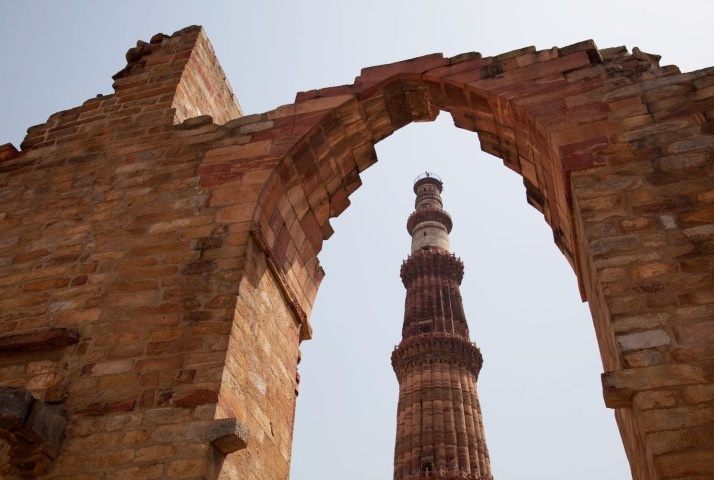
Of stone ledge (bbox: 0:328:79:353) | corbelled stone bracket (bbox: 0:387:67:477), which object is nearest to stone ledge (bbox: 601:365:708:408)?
corbelled stone bracket (bbox: 0:387:67:477)

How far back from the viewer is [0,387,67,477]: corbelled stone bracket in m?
3.13

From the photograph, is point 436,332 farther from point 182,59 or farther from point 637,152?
point 637,152

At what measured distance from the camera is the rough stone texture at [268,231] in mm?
3250

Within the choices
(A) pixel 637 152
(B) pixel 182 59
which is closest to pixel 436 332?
(B) pixel 182 59

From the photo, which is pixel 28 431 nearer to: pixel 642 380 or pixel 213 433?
pixel 213 433

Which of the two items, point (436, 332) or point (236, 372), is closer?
point (236, 372)

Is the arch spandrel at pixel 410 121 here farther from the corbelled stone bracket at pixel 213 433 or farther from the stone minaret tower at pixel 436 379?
the stone minaret tower at pixel 436 379

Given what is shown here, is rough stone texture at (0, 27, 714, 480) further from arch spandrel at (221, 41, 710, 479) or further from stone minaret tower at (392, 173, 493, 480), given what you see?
stone minaret tower at (392, 173, 493, 480)

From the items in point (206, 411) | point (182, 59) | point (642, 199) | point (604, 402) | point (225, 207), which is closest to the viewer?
point (604, 402)

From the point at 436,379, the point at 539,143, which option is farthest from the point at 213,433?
the point at 436,379

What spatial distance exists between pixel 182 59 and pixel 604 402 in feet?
17.2

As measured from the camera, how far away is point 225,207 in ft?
15.2

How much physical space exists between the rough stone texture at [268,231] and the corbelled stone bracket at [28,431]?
125mm

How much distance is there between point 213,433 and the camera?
3.26m
